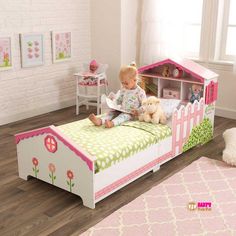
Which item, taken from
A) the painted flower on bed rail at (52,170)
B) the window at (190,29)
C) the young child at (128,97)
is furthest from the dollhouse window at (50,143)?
→ the window at (190,29)

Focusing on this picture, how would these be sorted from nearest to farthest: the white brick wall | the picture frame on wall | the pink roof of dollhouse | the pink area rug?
1. the pink area rug
2. the pink roof of dollhouse
3. the picture frame on wall
4. the white brick wall

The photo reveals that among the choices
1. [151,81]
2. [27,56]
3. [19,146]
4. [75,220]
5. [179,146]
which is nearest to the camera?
[75,220]

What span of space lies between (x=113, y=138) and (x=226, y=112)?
7.30 ft

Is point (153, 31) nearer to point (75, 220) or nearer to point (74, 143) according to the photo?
point (74, 143)

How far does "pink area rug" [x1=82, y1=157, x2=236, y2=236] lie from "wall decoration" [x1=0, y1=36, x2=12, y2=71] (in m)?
2.25

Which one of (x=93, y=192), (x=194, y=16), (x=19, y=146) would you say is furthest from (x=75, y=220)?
(x=194, y=16)

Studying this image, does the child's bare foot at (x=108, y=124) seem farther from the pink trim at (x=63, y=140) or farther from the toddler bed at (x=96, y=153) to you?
the pink trim at (x=63, y=140)

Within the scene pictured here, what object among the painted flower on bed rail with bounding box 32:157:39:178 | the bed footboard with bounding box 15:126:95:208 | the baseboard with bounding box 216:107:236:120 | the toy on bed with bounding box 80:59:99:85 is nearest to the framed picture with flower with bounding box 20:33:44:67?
the toy on bed with bounding box 80:59:99:85

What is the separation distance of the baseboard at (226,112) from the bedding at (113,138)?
1.69 m

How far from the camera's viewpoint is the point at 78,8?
4.80 m

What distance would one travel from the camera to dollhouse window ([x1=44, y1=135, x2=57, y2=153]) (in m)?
2.53

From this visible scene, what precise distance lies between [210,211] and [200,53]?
2.59 metres

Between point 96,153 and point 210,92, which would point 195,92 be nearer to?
point 210,92

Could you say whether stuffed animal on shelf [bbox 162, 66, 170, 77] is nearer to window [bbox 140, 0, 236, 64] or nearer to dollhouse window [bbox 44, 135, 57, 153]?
window [bbox 140, 0, 236, 64]
